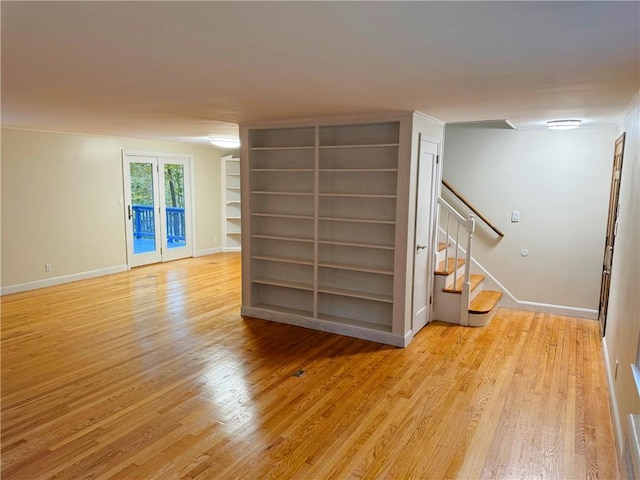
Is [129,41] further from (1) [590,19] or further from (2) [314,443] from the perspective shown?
(2) [314,443]

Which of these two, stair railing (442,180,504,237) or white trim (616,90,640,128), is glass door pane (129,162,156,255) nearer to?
stair railing (442,180,504,237)

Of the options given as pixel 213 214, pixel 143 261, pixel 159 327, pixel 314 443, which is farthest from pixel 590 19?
pixel 213 214

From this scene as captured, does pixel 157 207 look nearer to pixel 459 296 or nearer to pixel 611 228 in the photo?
pixel 459 296

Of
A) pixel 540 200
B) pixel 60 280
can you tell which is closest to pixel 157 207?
pixel 60 280

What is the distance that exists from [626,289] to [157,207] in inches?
283

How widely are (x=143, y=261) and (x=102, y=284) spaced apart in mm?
1356

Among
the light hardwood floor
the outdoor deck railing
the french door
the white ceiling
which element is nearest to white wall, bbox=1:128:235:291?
the french door

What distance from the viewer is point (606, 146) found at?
4855 millimetres

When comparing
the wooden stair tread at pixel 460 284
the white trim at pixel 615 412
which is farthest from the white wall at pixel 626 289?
the wooden stair tread at pixel 460 284

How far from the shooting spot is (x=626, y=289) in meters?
2.99

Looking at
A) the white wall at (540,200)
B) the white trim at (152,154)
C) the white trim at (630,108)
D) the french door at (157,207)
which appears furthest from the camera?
the french door at (157,207)

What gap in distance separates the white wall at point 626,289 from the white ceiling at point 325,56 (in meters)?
0.49

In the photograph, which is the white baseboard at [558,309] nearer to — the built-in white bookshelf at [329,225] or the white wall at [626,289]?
the white wall at [626,289]

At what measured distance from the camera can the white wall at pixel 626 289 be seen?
8.10 ft
